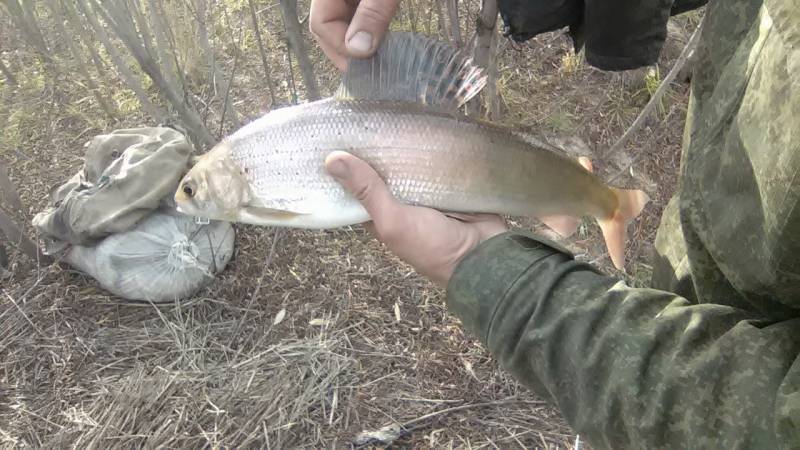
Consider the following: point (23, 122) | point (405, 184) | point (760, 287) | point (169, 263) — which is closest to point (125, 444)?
point (169, 263)

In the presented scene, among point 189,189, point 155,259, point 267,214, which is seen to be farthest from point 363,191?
point 155,259

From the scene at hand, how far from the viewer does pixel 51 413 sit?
106 inches

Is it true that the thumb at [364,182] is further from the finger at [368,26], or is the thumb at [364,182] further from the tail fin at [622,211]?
the tail fin at [622,211]

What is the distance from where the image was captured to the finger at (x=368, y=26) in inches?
66.3

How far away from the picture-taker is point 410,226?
169 centimetres

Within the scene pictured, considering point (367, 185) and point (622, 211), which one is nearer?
point (367, 185)

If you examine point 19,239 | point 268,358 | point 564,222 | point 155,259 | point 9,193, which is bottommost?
point 268,358

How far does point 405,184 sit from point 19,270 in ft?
8.72

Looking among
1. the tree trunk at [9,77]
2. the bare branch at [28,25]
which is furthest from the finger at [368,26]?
the tree trunk at [9,77]

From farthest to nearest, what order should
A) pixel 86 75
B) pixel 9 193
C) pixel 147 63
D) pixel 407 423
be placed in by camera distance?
pixel 86 75, pixel 9 193, pixel 147 63, pixel 407 423

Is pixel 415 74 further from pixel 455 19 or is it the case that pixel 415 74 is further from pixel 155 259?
pixel 155 259

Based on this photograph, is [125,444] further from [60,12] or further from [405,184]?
[60,12]

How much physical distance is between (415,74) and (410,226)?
1.49 feet

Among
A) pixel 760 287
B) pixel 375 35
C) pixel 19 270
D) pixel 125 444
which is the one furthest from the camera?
pixel 19 270
